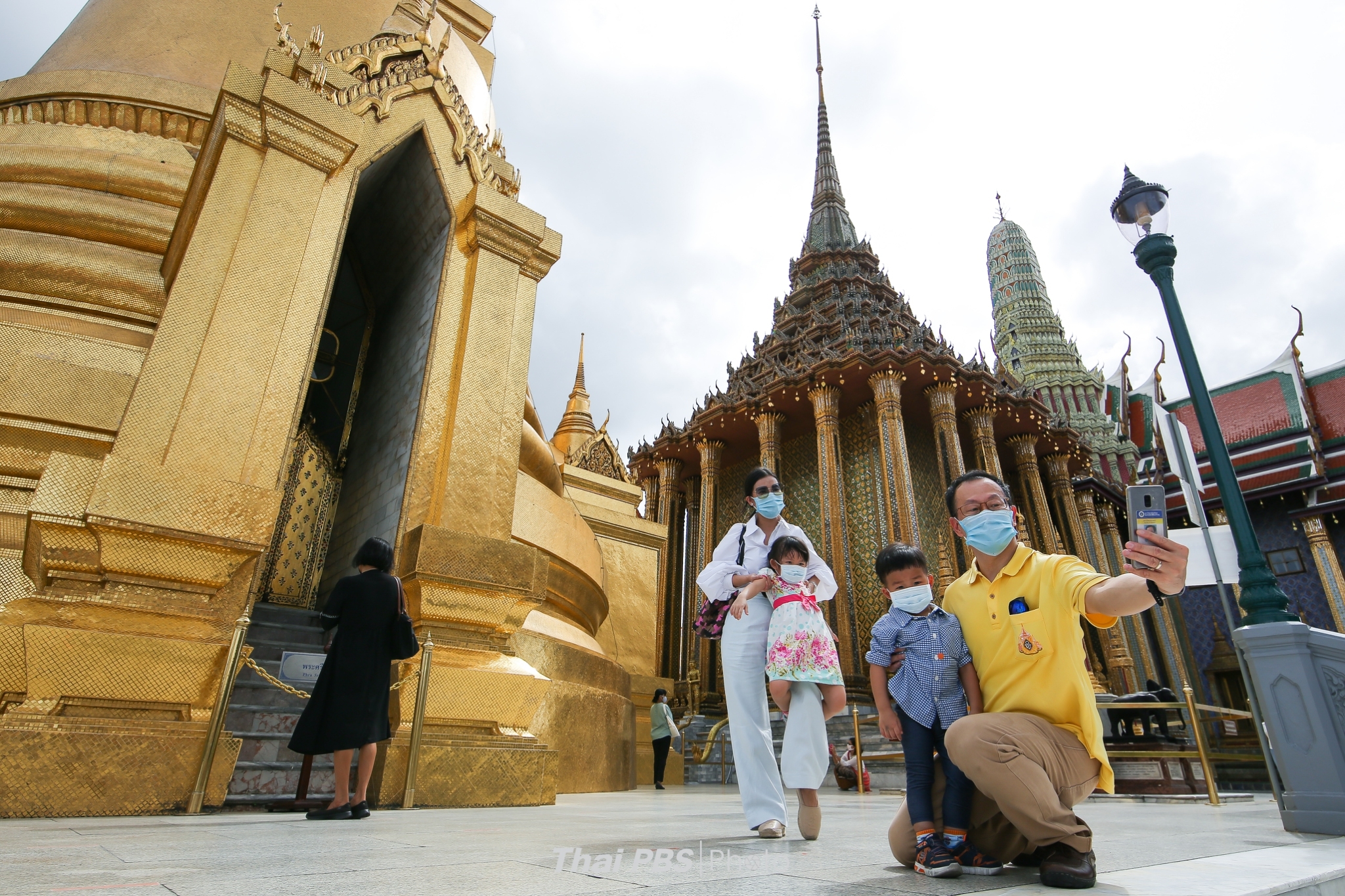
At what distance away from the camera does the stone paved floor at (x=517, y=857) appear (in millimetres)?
1200

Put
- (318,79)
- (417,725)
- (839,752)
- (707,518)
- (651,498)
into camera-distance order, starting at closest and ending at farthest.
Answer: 1. (417,725)
2. (318,79)
3. (839,752)
4. (707,518)
5. (651,498)

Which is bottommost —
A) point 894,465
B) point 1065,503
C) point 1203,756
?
point 1203,756

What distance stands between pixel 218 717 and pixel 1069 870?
272 centimetres

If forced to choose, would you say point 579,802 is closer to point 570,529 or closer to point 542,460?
point 570,529

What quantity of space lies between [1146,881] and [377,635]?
8.17 feet

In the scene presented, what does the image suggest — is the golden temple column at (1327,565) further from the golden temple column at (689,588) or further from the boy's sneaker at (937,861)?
the boy's sneaker at (937,861)

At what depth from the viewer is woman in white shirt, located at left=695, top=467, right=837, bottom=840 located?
222 cm

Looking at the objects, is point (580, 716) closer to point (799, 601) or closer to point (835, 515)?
point (799, 601)

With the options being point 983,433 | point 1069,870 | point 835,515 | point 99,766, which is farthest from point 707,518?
point 1069,870

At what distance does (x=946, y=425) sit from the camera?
43.9ft

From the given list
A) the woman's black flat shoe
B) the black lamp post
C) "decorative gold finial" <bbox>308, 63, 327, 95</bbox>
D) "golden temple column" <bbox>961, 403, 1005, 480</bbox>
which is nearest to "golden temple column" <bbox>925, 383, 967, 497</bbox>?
"golden temple column" <bbox>961, 403, 1005, 480</bbox>

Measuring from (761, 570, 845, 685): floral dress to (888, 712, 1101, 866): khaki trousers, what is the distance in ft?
2.16

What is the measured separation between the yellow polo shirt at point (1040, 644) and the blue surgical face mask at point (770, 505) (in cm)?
100

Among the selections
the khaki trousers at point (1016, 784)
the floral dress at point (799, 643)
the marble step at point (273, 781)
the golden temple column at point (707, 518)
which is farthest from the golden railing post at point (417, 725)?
the golden temple column at point (707, 518)
